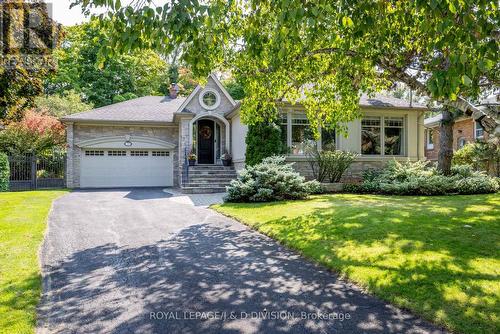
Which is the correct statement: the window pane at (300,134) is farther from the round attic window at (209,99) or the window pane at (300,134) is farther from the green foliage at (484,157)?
the green foliage at (484,157)

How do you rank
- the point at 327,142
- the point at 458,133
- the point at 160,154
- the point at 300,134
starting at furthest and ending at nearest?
1. the point at 458,133
2. the point at 160,154
3. the point at 327,142
4. the point at 300,134

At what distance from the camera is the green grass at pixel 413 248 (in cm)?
365

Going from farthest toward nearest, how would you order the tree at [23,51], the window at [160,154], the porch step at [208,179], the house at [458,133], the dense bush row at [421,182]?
the house at [458,133], the window at [160,154], the porch step at [208,179], the dense bush row at [421,182], the tree at [23,51]

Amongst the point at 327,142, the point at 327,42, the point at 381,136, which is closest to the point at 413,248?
the point at 327,42

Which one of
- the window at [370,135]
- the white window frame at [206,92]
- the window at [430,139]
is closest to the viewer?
the window at [370,135]

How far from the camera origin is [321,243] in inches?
240

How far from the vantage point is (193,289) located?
423cm

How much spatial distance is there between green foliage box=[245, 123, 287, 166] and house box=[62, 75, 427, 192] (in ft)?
3.45

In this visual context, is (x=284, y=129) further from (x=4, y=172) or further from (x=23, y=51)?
(x=4, y=172)

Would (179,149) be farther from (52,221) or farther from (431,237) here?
(431,237)

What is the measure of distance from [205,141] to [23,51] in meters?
9.68

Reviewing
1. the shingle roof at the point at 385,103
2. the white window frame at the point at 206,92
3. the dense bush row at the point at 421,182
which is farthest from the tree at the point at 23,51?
the shingle roof at the point at 385,103

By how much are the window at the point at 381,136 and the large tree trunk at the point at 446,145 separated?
197 cm

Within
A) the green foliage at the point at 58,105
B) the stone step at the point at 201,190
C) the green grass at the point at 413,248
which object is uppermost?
the green foliage at the point at 58,105
